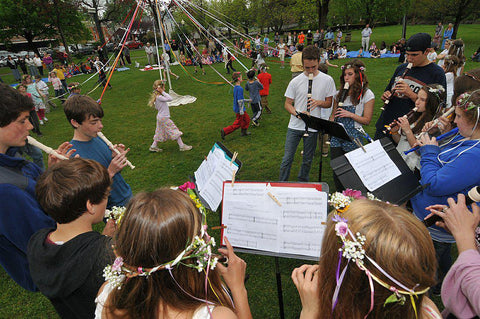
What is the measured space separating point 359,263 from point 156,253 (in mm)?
978

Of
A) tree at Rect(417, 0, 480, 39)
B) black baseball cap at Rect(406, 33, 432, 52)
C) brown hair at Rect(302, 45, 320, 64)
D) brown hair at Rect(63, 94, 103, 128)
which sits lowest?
brown hair at Rect(63, 94, 103, 128)

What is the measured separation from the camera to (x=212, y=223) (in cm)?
436

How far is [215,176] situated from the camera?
265 centimetres

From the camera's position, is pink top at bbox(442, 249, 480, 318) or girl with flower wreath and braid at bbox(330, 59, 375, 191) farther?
girl with flower wreath and braid at bbox(330, 59, 375, 191)

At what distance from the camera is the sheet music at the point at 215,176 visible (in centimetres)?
255

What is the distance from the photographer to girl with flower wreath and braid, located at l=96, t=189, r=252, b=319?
4.19ft

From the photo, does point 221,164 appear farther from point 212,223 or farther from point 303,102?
point 303,102

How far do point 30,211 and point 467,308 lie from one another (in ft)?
10.3

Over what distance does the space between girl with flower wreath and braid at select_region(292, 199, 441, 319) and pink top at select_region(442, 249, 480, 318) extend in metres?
0.35

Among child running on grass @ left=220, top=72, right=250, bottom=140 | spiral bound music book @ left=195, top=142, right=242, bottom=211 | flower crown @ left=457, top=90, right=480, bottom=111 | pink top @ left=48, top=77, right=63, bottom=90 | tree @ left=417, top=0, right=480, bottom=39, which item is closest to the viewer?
flower crown @ left=457, top=90, right=480, bottom=111

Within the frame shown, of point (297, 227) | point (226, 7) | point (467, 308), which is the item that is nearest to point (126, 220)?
point (297, 227)

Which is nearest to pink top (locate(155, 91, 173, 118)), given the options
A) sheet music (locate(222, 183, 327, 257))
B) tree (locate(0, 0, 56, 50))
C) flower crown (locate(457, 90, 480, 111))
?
sheet music (locate(222, 183, 327, 257))

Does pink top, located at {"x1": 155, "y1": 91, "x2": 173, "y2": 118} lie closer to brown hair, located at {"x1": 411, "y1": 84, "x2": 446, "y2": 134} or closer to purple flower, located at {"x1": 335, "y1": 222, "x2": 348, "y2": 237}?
brown hair, located at {"x1": 411, "y1": 84, "x2": 446, "y2": 134}

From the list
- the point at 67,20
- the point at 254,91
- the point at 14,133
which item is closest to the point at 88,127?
the point at 14,133
